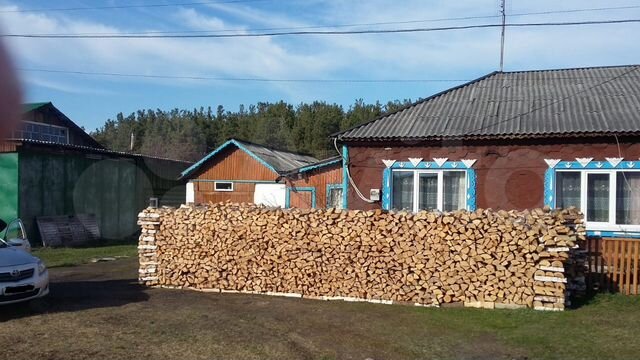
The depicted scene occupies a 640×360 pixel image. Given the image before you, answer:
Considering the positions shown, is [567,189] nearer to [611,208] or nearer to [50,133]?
[611,208]

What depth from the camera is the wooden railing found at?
10.9 metres

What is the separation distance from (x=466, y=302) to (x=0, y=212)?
17.1 metres

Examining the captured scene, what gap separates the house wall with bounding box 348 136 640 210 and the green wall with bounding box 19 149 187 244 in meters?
13.1

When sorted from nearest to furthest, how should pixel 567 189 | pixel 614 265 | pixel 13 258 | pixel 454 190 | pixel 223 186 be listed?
pixel 13 258 → pixel 614 265 → pixel 567 189 → pixel 454 190 → pixel 223 186

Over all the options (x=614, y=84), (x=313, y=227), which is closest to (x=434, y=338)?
(x=313, y=227)

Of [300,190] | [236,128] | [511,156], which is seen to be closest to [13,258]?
[511,156]

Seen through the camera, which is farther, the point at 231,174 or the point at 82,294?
the point at 231,174

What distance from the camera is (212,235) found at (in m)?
11.9

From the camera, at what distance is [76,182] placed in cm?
2292

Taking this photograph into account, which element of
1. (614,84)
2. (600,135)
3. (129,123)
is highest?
(129,123)

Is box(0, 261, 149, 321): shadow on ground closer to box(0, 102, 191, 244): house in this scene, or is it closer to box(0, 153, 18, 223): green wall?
box(0, 102, 191, 244): house

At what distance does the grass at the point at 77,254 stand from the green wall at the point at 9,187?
5.46ft

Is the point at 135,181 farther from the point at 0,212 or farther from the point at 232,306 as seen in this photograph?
the point at 232,306

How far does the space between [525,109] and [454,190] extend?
3.03 m
